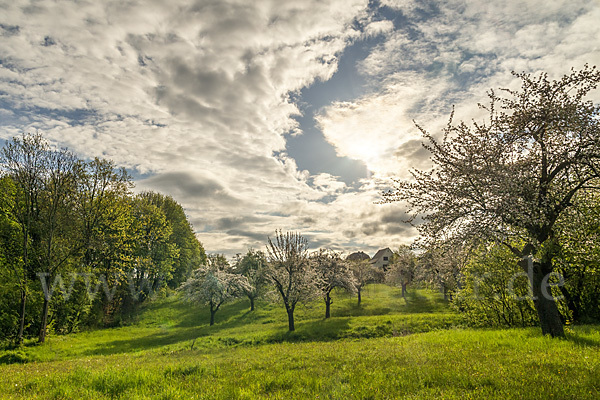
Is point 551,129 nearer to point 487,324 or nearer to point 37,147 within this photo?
point 487,324

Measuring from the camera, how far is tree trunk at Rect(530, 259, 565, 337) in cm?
1264

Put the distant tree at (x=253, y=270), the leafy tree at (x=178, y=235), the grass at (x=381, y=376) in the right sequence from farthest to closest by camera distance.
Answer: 1. the leafy tree at (x=178, y=235)
2. the distant tree at (x=253, y=270)
3. the grass at (x=381, y=376)

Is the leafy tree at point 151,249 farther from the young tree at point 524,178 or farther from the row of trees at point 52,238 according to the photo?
the young tree at point 524,178

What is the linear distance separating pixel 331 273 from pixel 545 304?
96.7 ft

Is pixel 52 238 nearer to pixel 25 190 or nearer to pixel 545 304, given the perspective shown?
pixel 25 190

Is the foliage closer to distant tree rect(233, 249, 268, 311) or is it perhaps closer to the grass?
the grass

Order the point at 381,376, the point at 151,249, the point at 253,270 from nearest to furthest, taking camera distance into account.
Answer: the point at 381,376
the point at 151,249
the point at 253,270

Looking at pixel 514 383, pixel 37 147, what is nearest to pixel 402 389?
pixel 514 383

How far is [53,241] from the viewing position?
89.1 ft

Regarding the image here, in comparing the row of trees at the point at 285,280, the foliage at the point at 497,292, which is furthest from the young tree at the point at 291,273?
the foliage at the point at 497,292

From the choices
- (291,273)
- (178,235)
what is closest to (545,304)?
(291,273)

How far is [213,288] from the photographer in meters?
38.5

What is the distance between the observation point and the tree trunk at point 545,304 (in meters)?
12.6

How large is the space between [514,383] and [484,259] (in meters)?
14.6
